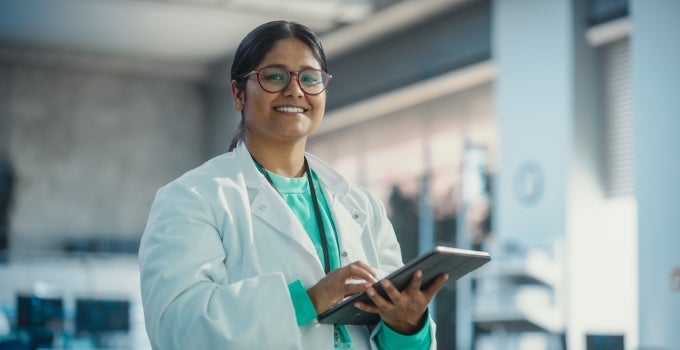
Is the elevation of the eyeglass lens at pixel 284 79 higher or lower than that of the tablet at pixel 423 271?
higher

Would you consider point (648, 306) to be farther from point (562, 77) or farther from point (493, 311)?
point (562, 77)

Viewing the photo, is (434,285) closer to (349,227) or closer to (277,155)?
(349,227)

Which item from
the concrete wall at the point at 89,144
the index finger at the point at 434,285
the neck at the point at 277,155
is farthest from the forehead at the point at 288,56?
the concrete wall at the point at 89,144

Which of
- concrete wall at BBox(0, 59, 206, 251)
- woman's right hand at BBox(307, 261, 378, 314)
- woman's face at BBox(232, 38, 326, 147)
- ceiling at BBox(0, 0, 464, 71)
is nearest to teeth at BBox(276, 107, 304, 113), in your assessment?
woman's face at BBox(232, 38, 326, 147)

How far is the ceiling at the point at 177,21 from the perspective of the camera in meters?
11.6

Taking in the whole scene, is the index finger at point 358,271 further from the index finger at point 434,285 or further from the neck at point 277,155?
the neck at point 277,155

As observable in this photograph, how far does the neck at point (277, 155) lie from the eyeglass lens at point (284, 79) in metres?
0.09

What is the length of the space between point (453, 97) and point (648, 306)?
16.9 ft

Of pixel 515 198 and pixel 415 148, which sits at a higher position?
pixel 415 148

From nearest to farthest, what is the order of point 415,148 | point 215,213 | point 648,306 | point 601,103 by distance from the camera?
point 215,213
point 648,306
point 601,103
point 415,148

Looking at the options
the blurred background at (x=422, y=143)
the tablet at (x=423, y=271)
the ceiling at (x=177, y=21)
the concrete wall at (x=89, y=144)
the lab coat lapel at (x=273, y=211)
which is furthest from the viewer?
the concrete wall at (x=89, y=144)

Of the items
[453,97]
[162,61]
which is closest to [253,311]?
[453,97]

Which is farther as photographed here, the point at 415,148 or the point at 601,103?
the point at 415,148

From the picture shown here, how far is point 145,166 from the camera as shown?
15.9 meters
